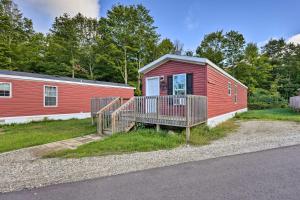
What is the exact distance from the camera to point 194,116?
7234mm

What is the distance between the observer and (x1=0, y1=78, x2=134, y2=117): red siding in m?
Result: 11.0

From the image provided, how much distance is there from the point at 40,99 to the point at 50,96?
0.74 metres

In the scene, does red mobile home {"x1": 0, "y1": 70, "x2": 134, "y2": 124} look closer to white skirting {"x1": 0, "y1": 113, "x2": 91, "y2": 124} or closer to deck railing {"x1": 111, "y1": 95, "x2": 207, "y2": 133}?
white skirting {"x1": 0, "y1": 113, "x2": 91, "y2": 124}

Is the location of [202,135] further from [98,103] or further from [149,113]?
[98,103]

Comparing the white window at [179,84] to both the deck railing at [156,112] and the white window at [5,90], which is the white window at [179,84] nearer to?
the deck railing at [156,112]

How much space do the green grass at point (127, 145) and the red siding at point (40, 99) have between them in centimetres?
815

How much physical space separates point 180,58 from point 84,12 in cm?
2567

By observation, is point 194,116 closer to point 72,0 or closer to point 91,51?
point 72,0

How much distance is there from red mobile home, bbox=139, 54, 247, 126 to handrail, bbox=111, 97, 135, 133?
2.76 m

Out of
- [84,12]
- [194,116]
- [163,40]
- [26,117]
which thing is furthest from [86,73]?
[194,116]

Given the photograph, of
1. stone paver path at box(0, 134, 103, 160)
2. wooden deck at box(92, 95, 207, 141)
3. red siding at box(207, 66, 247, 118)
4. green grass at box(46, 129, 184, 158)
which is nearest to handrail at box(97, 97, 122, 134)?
wooden deck at box(92, 95, 207, 141)

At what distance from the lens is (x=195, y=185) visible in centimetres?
313

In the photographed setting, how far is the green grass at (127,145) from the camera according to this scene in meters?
5.21

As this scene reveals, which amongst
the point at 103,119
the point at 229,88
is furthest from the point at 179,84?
the point at 229,88
